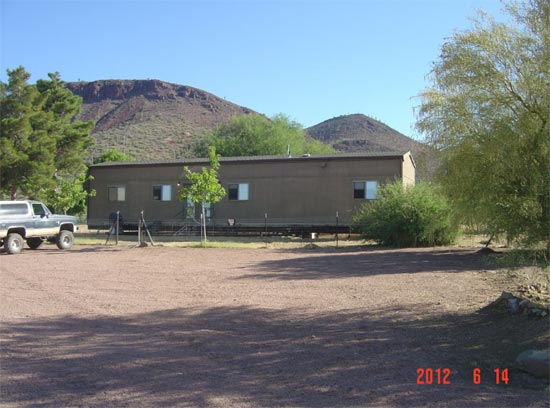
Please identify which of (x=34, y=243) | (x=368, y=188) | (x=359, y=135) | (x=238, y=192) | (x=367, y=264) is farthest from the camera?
(x=359, y=135)

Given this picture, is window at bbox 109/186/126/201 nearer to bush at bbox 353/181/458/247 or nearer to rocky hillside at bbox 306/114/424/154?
bush at bbox 353/181/458/247

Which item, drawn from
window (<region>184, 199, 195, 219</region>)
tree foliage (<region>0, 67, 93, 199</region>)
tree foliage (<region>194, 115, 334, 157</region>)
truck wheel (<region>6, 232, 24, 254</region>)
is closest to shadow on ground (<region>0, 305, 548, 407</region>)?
→ truck wheel (<region>6, 232, 24, 254</region>)

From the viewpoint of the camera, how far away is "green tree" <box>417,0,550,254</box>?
23.3 ft

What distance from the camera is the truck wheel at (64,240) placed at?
68.6 ft

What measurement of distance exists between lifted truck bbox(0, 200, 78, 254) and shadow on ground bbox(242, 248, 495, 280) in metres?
9.35

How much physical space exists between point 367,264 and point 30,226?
1233 cm

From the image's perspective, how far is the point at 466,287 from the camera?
10344mm

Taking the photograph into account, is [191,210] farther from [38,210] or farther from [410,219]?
[410,219]

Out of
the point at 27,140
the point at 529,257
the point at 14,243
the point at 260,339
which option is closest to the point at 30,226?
the point at 14,243

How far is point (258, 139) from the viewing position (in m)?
53.4

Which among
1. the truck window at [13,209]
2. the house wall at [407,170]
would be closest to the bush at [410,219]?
the house wall at [407,170]

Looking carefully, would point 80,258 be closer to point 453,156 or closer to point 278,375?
point 453,156

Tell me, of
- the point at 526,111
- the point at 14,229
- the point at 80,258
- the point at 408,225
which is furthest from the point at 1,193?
the point at 526,111

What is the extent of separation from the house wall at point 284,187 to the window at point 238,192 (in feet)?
0.66
